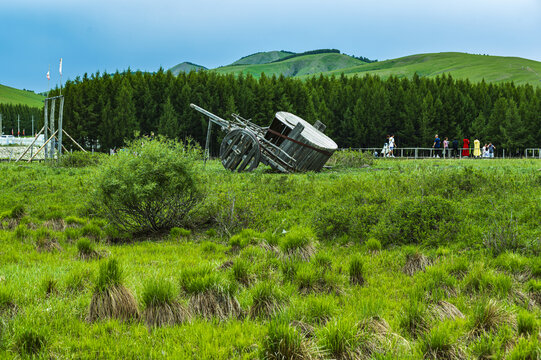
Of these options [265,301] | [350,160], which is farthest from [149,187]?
[350,160]

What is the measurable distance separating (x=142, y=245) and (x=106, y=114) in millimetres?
53869

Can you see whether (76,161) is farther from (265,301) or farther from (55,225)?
(265,301)

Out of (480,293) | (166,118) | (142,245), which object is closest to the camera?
(480,293)

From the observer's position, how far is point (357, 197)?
35.6 ft

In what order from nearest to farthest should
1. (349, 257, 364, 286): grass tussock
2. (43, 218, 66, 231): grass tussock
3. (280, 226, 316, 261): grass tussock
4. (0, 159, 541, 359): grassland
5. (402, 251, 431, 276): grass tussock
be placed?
(0, 159, 541, 359): grassland
(349, 257, 364, 286): grass tussock
(402, 251, 431, 276): grass tussock
(280, 226, 316, 261): grass tussock
(43, 218, 66, 231): grass tussock

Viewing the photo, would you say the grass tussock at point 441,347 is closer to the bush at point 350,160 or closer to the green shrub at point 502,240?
the green shrub at point 502,240

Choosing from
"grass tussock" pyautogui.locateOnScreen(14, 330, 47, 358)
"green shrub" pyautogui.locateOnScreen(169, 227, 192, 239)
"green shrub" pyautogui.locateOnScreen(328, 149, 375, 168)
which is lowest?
"green shrub" pyautogui.locateOnScreen(169, 227, 192, 239)

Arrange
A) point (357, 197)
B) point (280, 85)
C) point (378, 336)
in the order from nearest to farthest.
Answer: point (378, 336)
point (357, 197)
point (280, 85)

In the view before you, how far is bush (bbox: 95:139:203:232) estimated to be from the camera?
372 inches

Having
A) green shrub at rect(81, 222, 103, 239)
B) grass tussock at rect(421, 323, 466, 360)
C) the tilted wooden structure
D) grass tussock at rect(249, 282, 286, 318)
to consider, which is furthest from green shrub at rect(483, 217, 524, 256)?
the tilted wooden structure

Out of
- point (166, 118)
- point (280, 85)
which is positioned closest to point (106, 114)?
point (166, 118)

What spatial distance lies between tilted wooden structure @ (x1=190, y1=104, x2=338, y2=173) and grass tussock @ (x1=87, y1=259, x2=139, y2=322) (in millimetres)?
14183

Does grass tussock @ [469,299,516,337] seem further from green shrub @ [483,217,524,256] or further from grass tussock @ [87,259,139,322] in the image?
grass tussock @ [87,259,139,322]

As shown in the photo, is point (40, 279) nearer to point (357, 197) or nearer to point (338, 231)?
point (338, 231)
